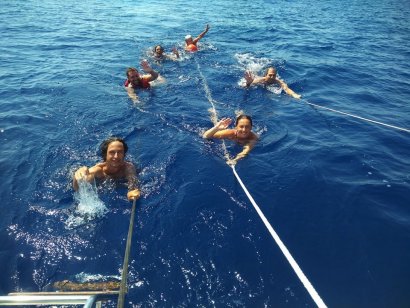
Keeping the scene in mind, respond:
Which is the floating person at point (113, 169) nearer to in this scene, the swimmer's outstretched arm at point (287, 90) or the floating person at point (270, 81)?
the floating person at point (270, 81)

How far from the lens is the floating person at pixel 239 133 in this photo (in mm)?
7035

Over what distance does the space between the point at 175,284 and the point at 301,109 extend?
6.81 metres

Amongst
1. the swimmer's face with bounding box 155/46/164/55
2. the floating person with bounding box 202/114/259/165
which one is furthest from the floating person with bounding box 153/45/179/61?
the floating person with bounding box 202/114/259/165

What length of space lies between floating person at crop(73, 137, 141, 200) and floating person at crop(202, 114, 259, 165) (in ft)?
7.05

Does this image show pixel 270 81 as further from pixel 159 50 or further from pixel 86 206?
pixel 86 206

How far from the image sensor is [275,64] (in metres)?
13.3

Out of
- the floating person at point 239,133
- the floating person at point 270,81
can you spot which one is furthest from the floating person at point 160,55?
the floating person at point 239,133

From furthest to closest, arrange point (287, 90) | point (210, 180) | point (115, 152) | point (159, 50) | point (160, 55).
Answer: point (160, 55) → point (159, 50) → point (287, 90) → point (210, 180) → point (115, 152)

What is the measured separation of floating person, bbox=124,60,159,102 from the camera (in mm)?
9773

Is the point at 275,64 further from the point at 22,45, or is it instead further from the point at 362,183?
the point at 22,45

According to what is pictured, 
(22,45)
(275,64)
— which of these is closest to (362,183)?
(275,64)

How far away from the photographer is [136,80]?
10016mm

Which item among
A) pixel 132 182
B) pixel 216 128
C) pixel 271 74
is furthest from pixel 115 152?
pixel 271 74

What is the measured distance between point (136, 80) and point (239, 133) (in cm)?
442
